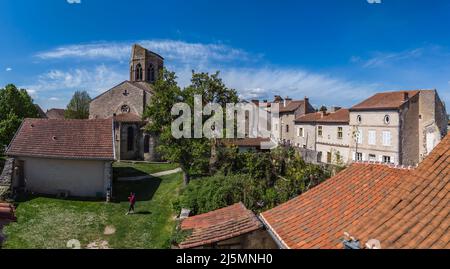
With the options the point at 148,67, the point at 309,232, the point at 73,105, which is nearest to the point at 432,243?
the point at 309,232

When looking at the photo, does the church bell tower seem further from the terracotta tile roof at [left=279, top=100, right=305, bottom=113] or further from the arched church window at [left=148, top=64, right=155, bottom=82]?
the terracotta tile roof at [left=279, top=100, right=305, bottom=113]

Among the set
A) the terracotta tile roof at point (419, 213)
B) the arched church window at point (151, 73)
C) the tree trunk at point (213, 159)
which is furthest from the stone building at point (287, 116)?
the terracotta tile roof at point (419, 213)

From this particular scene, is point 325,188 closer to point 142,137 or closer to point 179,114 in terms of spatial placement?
point 179,114

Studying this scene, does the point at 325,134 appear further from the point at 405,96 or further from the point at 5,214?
the point at 5,214

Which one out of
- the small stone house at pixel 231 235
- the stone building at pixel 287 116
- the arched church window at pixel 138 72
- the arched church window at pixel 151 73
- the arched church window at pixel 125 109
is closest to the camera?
the small stone house at pixel 231 235

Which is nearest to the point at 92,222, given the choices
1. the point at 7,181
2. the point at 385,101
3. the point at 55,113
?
the point at 7,181

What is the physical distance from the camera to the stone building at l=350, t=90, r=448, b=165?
94.9 feet

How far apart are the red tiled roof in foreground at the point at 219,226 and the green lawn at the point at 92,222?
8.74ft

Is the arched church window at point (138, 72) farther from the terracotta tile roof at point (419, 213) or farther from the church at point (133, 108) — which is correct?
the terracotta tile roof at point (419, 213)

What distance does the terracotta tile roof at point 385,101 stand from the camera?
29114 millimetres

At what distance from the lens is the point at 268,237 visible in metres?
8.04

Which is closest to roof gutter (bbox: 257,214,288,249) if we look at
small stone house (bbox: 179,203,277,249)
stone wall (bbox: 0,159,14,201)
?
small stone house (bbox: 179,203,277,249)

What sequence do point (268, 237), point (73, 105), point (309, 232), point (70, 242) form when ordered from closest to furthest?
point (309, 232) → point (268, 237) → point (70, 242) → point (73, 105)

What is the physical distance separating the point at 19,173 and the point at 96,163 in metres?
5.29
